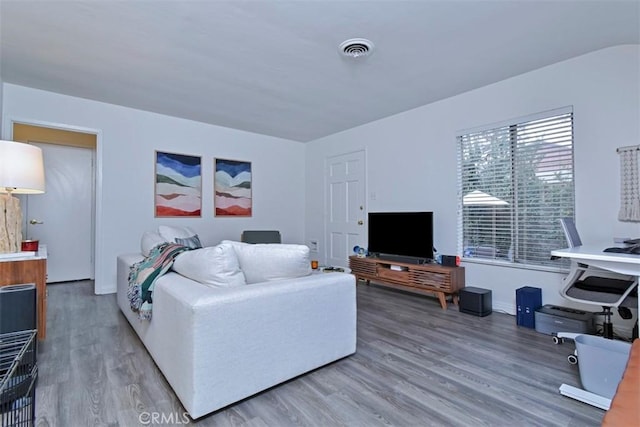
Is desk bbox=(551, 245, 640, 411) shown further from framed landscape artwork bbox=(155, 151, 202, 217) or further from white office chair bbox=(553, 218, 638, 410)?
framed landscape artwork bbox=(155, 151, 202, 217)

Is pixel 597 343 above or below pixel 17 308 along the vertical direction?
below

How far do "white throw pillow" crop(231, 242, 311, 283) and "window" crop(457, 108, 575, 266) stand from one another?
2.51m

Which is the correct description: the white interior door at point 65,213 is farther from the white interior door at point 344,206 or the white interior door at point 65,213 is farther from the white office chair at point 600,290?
the white office chair at point 600,290

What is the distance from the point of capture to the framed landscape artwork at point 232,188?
504cm

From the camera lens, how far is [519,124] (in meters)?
3.27

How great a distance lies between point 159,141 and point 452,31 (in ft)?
12.9

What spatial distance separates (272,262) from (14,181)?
2.02m

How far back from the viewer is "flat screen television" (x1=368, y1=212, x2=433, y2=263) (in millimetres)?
3736

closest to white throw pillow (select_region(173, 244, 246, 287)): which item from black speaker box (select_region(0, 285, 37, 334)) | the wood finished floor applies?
the wood finished floor

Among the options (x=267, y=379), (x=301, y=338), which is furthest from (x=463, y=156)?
(x=267, y=379)

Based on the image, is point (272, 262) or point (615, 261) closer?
point (615, 261)

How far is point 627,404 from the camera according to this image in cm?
84

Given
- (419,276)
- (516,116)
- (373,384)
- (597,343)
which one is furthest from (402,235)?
(373,384)

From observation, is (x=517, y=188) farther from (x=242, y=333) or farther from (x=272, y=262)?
(x=242, y=333)
